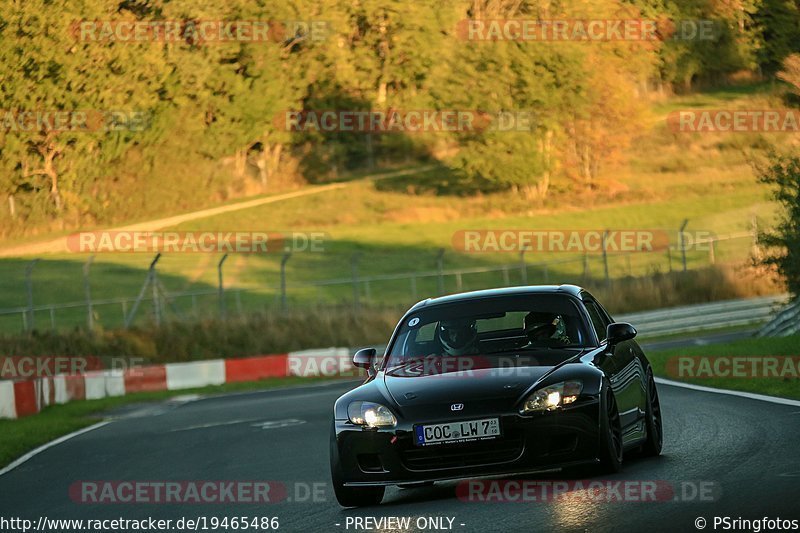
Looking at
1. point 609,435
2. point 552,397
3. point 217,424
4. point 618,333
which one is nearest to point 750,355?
point 217,424

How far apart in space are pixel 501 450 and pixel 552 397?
0.48m

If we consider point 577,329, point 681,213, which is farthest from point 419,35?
point 577,329

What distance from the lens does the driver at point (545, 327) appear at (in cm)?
1034

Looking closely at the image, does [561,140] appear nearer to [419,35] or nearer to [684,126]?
[684,126]

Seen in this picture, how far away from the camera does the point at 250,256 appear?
61125mm

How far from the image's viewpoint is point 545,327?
34.3ft

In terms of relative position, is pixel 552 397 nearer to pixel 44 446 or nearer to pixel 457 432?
pixel 457 432

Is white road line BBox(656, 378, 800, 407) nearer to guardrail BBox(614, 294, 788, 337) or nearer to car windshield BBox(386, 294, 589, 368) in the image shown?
car windshield BBox(386, 294, 589, 368)

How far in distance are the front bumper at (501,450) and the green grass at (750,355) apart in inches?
246

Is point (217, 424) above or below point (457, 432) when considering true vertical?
below

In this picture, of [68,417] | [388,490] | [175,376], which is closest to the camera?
[388,490]

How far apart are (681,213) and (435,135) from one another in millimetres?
24127

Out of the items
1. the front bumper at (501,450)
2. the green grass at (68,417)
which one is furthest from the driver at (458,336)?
the green grass at (68,417)

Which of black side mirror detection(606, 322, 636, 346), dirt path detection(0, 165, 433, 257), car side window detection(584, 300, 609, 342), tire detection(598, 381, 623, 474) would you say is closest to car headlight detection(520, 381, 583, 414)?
tire detection(598, 381, 623, 474)
